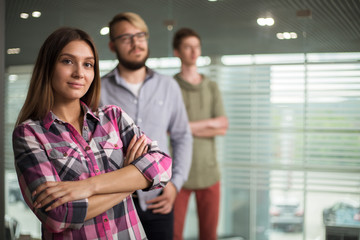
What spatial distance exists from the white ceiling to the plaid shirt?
2.95 ft

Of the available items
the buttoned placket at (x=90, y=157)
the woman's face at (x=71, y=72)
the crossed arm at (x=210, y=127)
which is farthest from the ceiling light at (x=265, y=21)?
the buttoned placket at (x=90, y=157)

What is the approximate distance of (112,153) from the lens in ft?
5.59

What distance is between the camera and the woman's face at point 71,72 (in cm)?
164

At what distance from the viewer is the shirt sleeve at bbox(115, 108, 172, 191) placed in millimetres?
1649

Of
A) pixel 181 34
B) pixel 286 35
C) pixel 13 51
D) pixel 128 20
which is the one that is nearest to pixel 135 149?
pixel 128 20

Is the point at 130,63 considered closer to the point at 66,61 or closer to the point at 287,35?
the point at 66,61

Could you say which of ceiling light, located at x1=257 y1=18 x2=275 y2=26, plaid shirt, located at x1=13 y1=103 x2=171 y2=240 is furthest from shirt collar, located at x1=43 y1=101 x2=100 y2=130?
ceiling light, located at x1=257 y1=18 x2=275 y2=26

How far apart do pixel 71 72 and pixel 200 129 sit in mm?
1484

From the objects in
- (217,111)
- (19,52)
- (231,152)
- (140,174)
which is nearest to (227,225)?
(231,152)

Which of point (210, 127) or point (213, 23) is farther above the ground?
point (213, 23)

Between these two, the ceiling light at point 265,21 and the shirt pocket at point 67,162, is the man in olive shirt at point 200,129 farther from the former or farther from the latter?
the shirt pocket at point 67,162

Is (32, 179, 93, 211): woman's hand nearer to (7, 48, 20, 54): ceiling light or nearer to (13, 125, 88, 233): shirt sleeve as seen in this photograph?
(13, 125, 88, 233): shirt sleeve

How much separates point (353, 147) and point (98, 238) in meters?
1.92

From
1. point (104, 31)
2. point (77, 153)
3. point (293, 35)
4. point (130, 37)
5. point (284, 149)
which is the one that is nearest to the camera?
point (77, 153)
